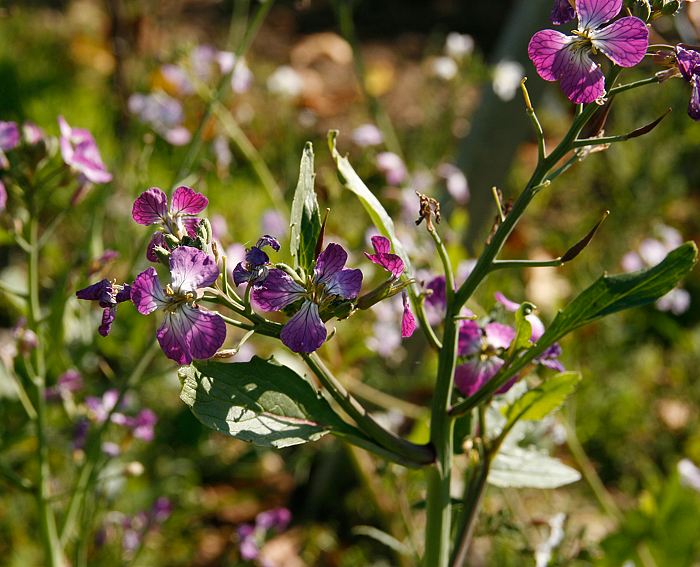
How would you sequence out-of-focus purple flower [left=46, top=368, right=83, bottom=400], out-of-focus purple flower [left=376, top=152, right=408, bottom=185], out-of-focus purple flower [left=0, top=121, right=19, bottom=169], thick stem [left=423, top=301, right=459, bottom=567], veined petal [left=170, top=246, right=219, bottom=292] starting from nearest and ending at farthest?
1. veined petal [left=170, top=246, right=219, bottom=292]
2. thick stem [left=423, top=301, right=459, bottom=567]
3. out-of-focus purple flower [left=0, top=121, right=19, bottom=169]
4. out-of-focus purple flower [left=46, top=368, right=83, bottom=400]
5. out-of-focus purple flower [left=376, top=152, right=408, bottom=185]

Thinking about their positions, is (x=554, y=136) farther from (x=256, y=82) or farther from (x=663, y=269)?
(x=663, y=269)

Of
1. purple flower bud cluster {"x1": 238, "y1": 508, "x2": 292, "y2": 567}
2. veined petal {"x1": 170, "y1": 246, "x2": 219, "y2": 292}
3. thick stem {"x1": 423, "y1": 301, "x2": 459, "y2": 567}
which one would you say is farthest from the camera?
purple flower bud cluster {"x1": 238, "y1": 508, "x2": 292, "y2": 567}

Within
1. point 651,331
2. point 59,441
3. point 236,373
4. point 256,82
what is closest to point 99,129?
point 256,82

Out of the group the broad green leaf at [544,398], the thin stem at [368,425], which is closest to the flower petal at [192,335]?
the thin stem at [368,425]

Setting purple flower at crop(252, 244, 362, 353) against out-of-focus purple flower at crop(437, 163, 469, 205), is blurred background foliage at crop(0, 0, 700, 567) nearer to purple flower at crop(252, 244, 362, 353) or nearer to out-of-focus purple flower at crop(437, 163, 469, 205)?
out-of-focus purple flower at crop(437, 163, 469, 205)

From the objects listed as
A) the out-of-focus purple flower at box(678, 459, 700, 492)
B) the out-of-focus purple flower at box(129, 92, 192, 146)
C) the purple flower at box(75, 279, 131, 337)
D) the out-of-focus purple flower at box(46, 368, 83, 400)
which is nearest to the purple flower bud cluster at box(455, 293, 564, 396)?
the purple flower at box(75, 279, 131, 337)
